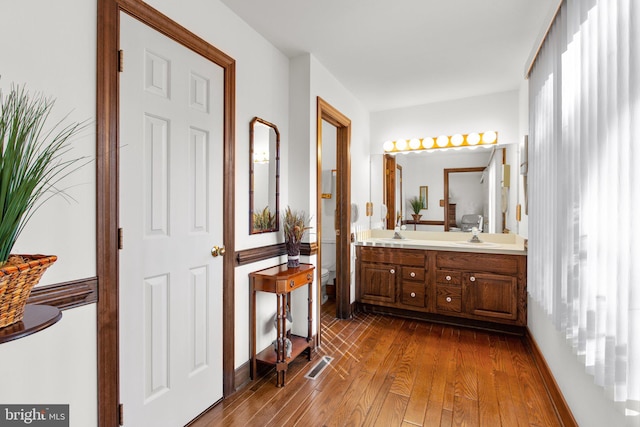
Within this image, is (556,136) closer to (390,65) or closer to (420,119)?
(390,65)

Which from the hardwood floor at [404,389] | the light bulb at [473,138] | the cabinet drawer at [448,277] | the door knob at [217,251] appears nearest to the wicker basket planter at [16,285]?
the door knob at [217,251]

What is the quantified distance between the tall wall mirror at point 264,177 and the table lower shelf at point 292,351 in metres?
0.89

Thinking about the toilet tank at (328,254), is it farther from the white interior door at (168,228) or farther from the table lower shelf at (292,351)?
the white interior door at (168,228)

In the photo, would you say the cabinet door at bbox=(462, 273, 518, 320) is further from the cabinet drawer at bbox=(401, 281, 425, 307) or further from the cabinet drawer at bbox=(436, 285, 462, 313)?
the cabinet drawer at bbox=(401, 281, 425, 307)

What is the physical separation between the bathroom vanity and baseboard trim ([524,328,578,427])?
15.9 inches

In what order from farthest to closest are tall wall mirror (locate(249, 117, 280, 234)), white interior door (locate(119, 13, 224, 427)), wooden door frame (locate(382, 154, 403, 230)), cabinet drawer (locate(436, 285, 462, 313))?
wooden door frame (locate(382, 154, 403, 230)) < cabinet drawer (locate(436, 285, 462, 313)) < tall wall mirror (locate(249, 117, 280, 234)) < white interior door (locate(119, 13, 224, 427))

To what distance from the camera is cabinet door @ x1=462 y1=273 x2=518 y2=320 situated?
304 centimetres

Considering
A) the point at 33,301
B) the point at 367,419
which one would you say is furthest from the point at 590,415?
the point at 33,301

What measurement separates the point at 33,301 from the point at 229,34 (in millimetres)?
1804

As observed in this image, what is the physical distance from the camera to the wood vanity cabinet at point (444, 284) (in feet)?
10.00

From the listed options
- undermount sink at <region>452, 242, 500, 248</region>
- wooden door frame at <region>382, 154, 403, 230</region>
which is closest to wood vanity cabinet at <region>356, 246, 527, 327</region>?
undermount sink at <region>452, 242, 500, 248</region>

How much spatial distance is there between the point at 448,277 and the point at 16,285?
3269 millimetres

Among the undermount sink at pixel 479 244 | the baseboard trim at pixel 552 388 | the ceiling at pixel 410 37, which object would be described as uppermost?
the ceiling at pixel 410 37

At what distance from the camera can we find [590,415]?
1458 millimetres
